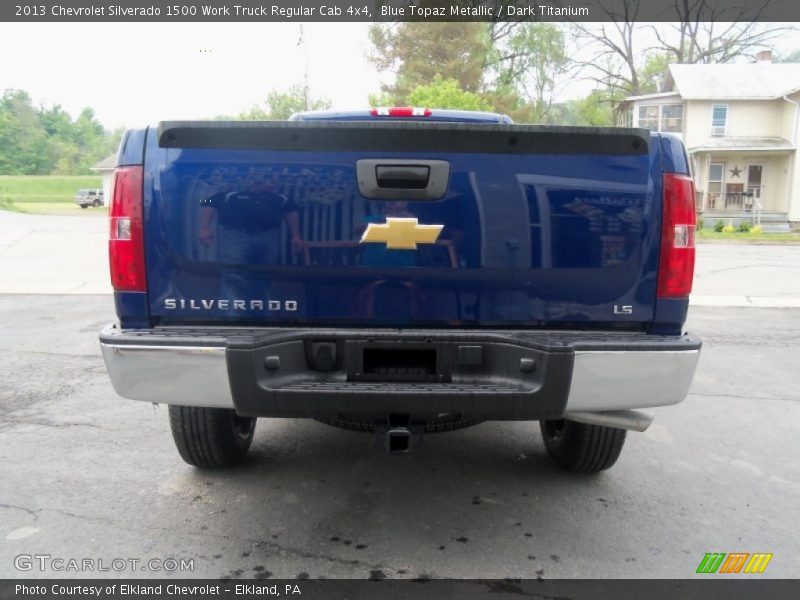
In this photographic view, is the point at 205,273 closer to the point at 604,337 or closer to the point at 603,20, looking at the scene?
the point at 604,337

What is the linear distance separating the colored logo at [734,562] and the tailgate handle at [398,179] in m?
1.96

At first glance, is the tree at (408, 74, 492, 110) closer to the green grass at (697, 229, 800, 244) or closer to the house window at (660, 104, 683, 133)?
the green grass at (697, 229, 800, 244)

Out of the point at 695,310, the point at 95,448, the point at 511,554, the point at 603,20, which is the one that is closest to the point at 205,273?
the point at 511,554

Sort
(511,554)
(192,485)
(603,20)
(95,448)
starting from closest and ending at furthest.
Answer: (511,554) → (192,485) → (95,448) → (603,20)

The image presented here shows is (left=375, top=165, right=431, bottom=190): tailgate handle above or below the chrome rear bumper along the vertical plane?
above

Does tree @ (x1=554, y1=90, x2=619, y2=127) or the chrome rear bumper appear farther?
tree @ (x1=554, y1=90, x2=619, y2=127)

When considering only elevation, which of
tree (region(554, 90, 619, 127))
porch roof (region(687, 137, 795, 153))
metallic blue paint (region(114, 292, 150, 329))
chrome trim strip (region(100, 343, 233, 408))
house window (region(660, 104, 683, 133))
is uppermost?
tree (region(554, 90, 619, 127))

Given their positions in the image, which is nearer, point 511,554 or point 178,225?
point 178,225

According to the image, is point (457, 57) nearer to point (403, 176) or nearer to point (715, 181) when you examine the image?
point (715, 181)

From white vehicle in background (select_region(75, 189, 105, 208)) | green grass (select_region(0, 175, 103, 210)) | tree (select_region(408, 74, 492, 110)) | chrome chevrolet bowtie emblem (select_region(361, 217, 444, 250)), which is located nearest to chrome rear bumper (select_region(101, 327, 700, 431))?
chrome chevrolet bowtie emblem (select_region(361, 217, 444, 250))

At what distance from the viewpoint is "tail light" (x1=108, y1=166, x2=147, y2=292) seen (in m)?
2.44

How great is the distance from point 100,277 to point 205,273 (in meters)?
10.2

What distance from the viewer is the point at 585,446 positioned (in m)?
3.31

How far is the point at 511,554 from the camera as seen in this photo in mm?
2717
